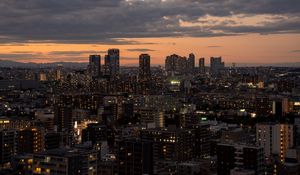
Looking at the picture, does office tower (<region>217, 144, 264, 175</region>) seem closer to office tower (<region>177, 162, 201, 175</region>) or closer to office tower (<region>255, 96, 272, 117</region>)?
office tower (<region>177, 162, 201, 175</region>)

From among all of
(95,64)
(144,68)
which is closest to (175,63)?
(95,64)

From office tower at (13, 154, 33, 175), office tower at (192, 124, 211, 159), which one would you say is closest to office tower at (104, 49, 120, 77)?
office tower at (192, 124, 211, 159)

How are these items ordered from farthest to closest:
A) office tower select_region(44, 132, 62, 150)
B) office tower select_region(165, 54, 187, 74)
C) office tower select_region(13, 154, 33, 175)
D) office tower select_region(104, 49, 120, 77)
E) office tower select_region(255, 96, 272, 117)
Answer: office tower select_region(165, 54, 187, 74)
office tower select_region(104, 49, 120, 77)
office tower select_region(255, 96, 272, 117)
office tower select_region(44, 132, 62, 150)
office tower select_region(13, 154, 33, 175)

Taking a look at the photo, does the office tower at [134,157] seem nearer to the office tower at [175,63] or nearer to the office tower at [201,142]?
the office tower at [201,142]

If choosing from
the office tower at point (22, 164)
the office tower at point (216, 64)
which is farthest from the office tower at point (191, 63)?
the office tower at point (22, 164)

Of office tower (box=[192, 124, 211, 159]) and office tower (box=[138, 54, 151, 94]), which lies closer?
office tower (box=[192, 124, 211, 159])

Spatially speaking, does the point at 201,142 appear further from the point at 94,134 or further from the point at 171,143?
the point at 94,134
